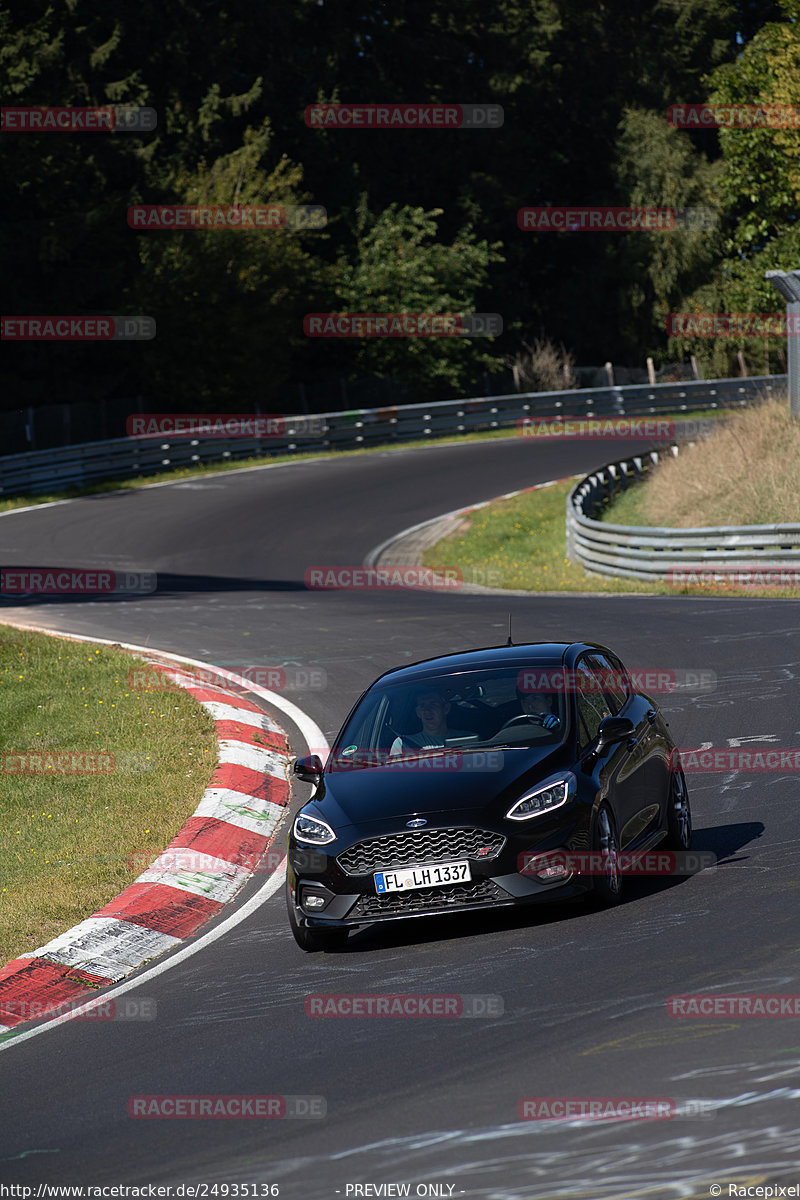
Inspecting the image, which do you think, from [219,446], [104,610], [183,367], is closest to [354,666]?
[104,610]

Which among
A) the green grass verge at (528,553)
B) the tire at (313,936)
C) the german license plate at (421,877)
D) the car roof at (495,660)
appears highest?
the car roof at (495,660)

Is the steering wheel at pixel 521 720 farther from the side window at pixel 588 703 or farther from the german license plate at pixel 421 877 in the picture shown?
the german license plate at pixel 421 877

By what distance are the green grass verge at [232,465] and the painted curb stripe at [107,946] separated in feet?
99.2

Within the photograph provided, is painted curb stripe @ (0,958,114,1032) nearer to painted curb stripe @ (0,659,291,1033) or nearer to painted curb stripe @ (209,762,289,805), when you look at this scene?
painted curb stripe @ (0,659,291,1033)

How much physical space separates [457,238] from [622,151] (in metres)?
9.56

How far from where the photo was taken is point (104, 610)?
23359 mm

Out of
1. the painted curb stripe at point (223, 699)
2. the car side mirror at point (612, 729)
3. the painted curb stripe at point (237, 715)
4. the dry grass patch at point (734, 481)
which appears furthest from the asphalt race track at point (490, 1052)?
the dry grass patch at point (734, 481)

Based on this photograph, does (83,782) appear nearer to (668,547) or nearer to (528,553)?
(668,547)

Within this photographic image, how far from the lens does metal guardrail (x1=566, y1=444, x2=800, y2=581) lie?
22828 millimetres

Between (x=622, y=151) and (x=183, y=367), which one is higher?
(x=622, y=151)

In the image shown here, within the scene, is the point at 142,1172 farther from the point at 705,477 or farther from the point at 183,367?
the point at 183,367

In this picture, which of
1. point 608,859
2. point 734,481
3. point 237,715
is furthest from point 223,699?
point 734,481

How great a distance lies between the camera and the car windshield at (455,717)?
8.81 meters

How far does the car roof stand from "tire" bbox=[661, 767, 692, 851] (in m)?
1.05
